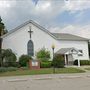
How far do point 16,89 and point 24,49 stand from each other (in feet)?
110

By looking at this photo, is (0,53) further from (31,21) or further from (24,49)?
(31,21)

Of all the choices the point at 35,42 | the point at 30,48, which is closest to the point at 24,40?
the point at 30,48

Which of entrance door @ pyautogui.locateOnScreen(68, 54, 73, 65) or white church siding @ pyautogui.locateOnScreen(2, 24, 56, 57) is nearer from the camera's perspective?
white church siding @ pyautogui.locateOnScreen(2, 24, 56, 57)

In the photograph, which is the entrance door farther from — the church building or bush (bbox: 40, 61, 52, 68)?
bush (bbox: 40, 61, 52, 68)

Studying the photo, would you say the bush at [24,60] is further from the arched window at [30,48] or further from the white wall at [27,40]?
the arched window at [30,48]

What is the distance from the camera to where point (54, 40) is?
165ft

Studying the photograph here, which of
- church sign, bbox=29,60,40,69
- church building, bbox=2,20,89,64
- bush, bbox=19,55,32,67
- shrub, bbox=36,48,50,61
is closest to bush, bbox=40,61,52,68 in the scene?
church sign, bbox=29,60,40,69

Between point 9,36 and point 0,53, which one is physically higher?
point 9,36

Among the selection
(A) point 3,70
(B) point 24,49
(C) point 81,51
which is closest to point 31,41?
(B) point 24,49

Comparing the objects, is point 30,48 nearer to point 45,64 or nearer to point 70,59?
point 45,64

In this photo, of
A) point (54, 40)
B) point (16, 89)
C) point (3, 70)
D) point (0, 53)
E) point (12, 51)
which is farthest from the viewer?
point (54, 40)

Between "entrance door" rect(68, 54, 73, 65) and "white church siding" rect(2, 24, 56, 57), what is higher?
"white church siding" rect(2, 24, 56, 57)

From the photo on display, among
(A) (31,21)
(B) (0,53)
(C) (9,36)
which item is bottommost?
(B) (0,53)

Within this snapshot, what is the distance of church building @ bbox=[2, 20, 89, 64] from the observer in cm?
4797
